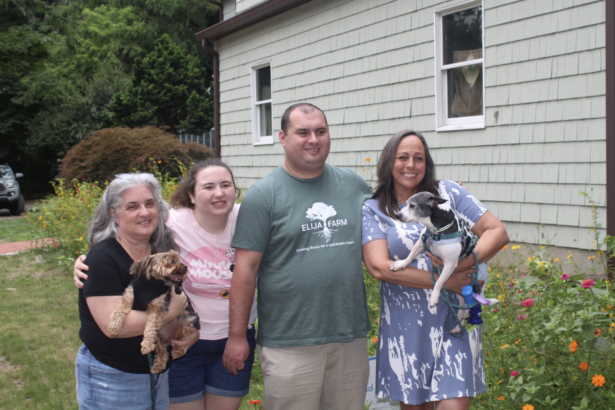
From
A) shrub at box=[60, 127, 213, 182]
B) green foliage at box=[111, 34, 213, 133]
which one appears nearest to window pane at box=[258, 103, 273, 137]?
shrub at box=[60, 127, 213, 182]

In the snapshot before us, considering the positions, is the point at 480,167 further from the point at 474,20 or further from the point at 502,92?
the point at 474,20

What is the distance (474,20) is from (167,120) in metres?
20.2

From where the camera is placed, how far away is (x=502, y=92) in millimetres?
6746

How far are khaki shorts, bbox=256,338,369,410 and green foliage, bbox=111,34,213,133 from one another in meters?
22.3

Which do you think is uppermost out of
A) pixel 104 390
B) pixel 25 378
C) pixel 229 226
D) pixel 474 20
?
pixel 474 20

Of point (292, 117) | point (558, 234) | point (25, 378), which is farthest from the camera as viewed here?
point (558, 234)

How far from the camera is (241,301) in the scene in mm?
2740

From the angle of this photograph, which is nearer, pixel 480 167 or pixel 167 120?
pixel 480 167

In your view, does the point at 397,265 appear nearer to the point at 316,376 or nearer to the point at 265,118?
the point at 316,376

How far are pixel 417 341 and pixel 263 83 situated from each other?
31.4 feet

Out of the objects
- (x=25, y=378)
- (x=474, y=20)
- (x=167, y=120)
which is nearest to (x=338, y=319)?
(x=25, y=378)

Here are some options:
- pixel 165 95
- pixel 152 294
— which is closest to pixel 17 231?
pixel 152 294

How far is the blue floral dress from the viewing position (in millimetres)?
2638

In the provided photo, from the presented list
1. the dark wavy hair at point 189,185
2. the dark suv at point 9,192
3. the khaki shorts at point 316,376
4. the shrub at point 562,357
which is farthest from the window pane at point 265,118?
the dark suv at point 9,192
